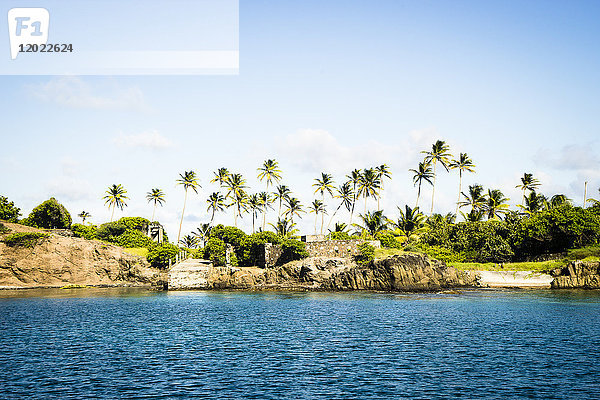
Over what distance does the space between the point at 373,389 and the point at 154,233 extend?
391 ft

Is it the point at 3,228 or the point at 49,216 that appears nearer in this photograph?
the point at 3,228

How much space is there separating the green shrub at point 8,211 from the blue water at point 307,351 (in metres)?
57.1

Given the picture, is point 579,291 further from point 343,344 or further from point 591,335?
point 343,344

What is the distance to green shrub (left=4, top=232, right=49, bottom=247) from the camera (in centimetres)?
9369

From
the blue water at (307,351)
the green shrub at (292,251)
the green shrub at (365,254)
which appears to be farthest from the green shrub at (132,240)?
the green shrub at (365,254)

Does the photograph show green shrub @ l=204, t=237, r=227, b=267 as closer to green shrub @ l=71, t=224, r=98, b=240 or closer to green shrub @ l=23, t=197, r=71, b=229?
green shrub @ l=71, t=224, r=98, b=240

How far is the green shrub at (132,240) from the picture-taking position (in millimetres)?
117250

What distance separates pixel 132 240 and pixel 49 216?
2123 cm

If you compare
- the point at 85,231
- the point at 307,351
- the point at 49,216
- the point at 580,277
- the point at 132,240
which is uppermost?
the point at 49,216

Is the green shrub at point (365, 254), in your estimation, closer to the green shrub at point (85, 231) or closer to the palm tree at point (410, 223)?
the palm tree at point (410, 223)

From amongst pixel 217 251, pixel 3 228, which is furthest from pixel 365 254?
pixel 3 228

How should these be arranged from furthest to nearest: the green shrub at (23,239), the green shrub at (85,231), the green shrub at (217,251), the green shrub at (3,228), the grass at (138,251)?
the green shrub at (85,231)
the grass at (138,251)
the green shrub at (217,251)
the green shrub at (3,228)
the green shrub at (23,239)

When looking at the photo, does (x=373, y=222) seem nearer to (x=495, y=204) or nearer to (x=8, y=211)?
(x=495, y=204)

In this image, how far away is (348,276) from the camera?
85438mm
